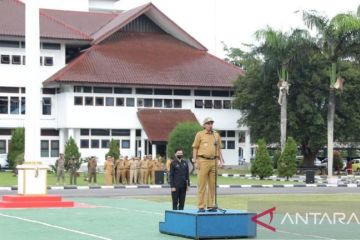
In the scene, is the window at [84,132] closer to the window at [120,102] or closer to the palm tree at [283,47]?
the window at [120,102]

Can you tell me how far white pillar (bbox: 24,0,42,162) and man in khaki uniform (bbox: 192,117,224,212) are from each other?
32.7ft

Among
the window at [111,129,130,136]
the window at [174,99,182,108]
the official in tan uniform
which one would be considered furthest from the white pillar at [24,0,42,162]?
the window at [174,99,182,108]

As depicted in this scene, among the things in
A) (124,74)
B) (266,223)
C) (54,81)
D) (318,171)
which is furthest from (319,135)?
(266,223)

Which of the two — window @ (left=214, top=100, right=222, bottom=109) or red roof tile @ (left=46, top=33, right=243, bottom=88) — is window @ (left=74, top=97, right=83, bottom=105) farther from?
window @ (left=214, top=100, right=222, bottom=109)

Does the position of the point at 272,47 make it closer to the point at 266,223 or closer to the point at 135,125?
the point at 135,125

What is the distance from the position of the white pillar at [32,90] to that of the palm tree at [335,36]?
27.6m

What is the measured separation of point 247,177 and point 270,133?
11343mm

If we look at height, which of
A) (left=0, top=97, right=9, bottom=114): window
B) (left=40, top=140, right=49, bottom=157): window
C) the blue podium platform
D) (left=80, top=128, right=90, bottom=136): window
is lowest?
the blue podium platform

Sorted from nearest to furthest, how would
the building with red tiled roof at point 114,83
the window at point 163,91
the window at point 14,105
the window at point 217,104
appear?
the building with red tiled roof at point 114,83 < the window at point 14,105 < the window at point 163,91 < the window at point 217,104

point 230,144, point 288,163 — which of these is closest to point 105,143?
point 230,144

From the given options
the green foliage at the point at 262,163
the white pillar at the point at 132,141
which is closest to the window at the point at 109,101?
the white pillar at the point at 132,141

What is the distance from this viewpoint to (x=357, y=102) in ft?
214

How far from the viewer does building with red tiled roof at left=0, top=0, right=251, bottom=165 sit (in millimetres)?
65188

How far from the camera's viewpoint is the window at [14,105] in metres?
65.9
